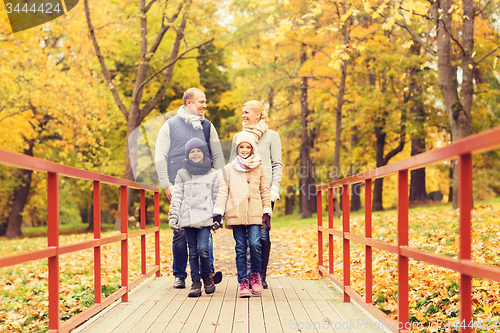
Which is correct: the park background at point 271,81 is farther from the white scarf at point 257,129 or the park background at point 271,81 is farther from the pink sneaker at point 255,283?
the white scarf at point 257,129

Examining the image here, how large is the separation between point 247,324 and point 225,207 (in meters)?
1.25

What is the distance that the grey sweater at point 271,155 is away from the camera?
4.97 meters

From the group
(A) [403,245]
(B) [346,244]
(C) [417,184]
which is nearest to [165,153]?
(B) [346,244]

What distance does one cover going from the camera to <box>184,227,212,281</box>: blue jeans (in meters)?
4.60

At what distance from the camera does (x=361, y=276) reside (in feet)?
20.3

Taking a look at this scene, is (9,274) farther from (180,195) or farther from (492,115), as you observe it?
(492,115)

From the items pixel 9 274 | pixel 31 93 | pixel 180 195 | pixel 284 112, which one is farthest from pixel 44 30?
pixel 180 195

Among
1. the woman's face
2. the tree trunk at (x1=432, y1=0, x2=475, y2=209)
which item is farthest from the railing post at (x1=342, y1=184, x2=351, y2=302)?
the tree trunk at (x1=432, y1=0, x2=475, y2=209)

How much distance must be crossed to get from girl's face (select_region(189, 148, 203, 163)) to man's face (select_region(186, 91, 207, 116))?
0.58m

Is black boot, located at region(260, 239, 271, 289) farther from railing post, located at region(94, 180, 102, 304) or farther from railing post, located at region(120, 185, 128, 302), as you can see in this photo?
railing post, located at region(94, 180, 102, 304)

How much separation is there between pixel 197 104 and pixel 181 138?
0.40 metres

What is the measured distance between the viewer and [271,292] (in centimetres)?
492

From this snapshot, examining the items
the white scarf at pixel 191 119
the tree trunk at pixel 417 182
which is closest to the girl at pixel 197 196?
the white scarf at pixel 191 119

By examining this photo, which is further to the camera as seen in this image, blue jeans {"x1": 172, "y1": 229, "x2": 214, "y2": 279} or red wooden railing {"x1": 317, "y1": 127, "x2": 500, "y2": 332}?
blue jeans {"x1": 172, "y1": 229, "x2": 214, "y2": 279}
